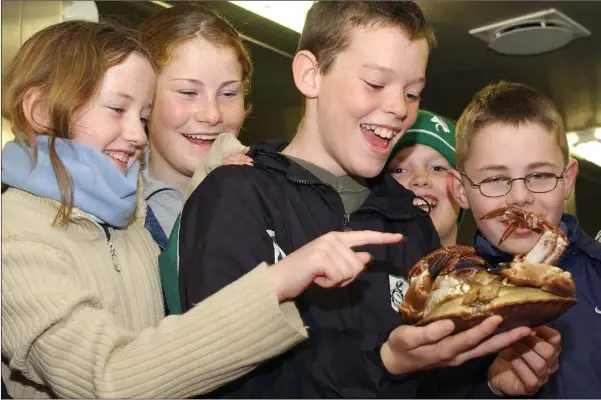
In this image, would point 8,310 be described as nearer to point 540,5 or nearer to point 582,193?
point 540,5

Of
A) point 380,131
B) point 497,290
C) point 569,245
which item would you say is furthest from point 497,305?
point 569,245

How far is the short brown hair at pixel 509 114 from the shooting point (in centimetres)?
176

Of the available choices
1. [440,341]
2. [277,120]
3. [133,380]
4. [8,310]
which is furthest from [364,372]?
[277,120]

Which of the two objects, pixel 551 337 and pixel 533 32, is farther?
pixel 533 32

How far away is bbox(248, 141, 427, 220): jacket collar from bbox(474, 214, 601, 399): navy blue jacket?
299mm

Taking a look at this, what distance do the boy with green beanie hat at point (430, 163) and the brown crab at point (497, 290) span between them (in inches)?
35.5

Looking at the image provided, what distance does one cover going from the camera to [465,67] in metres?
4.96

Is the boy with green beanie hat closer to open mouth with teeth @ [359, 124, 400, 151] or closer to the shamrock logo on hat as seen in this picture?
the shamrock logo on hat

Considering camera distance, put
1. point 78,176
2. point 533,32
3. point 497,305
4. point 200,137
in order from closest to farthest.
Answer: point 497,305
point 78,176
point 200,137
point 533,32

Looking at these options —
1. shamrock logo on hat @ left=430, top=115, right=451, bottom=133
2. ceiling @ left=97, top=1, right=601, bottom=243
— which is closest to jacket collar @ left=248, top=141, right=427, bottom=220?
shamrock logo on hat @ left=430, top=115, right=451, bottom=133

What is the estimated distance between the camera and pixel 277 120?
17.2 feet

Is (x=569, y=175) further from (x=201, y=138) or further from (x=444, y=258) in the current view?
(x=201, y=138)

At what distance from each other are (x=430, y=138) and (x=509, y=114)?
1.58 ft

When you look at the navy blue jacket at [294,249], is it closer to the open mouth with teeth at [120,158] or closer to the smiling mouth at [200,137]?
the open mouth with teeth at [120,158]
